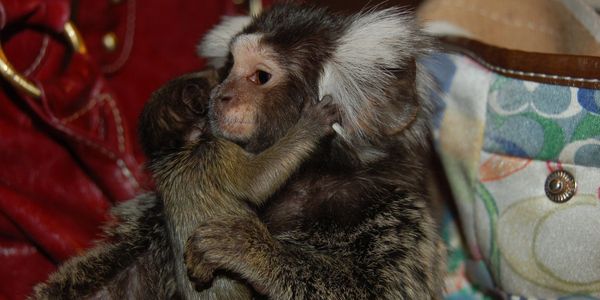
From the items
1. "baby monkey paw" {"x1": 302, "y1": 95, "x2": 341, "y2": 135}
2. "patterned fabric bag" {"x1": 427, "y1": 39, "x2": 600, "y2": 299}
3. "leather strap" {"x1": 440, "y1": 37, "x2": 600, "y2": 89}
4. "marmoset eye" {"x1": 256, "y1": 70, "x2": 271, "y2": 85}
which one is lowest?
"patterned fabric bag" {"x1": 427, "y1": 39, "x2": 600, "y2": 299}

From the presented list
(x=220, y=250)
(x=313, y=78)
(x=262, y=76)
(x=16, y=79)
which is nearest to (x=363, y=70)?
(x=313, y=78)

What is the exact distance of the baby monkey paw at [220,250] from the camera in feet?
3.97

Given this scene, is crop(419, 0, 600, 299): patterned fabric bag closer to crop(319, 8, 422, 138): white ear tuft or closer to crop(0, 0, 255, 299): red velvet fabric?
crop(319, 8, 422, 138): white ear tuft

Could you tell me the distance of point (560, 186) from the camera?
1.52 m

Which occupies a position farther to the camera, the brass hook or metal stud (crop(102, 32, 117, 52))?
metal stud (crop(102, 32, 117, 52))

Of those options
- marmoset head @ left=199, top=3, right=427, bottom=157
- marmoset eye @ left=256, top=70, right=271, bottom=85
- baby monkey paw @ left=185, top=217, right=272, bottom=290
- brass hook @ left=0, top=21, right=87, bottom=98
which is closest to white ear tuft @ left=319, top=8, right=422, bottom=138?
marmoset head @ left=199, top=3, right=427, bottom=157

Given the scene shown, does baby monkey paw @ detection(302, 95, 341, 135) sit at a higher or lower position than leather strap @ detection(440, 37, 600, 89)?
higher

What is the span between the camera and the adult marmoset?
4.37ft

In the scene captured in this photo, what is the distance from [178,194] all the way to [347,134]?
1.27 feet

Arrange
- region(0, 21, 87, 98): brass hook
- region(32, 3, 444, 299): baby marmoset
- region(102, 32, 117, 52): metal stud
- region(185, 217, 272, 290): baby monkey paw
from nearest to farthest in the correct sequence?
1. region(185, 217, 272, 290): baby monkey paw
2. region(32, 3, 444, 299): baby marmoset
3. region(0, 21, 87, 98): brass hook
4. region(102, 32, 117, 52): metal stud

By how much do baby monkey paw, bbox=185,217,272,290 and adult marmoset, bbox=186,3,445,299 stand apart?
0.05 meters

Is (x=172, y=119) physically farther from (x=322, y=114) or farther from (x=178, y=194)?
(x=322, y=114)

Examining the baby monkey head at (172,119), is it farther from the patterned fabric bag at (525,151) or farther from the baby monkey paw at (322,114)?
the patterned fabric bag at (525,151)

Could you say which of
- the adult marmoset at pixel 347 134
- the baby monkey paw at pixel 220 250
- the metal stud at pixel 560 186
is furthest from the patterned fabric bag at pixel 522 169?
the baby monkey paw at pixel 220 250
